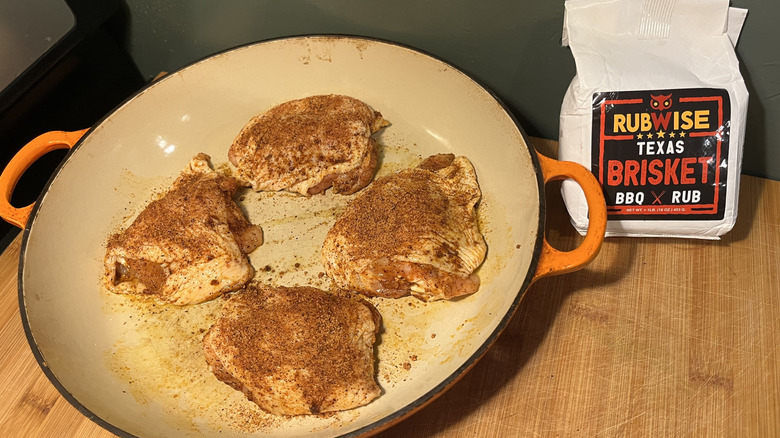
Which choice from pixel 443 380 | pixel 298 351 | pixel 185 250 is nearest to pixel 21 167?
pixel 185 250

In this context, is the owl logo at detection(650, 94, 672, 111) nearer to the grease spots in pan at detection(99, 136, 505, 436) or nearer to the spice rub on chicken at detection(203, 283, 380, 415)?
the grease spots in pan at detection(99, 136, 505, 436)

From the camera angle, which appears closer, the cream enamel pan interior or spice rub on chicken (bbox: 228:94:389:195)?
the cream enamel pan interior

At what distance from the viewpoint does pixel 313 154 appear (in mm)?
1597

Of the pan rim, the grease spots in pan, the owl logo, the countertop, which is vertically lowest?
the countertop

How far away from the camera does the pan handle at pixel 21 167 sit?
4.78 feet

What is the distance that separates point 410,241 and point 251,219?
502mm

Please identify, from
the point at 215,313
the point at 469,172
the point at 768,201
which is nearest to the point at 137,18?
the point at 215,313

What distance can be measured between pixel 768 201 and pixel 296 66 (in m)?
1.42

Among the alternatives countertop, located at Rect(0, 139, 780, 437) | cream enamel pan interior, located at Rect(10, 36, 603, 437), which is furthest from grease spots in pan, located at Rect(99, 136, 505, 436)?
countertop, located at Rect(0, 139, 780, 437)

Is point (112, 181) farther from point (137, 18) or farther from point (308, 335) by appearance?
point (308, 335)

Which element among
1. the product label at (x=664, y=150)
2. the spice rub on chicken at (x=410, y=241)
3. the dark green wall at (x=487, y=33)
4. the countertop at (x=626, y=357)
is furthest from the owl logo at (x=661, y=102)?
the spice rub on chicken at (x=410, y=241)

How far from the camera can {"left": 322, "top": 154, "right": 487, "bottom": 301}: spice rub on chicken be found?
136 cm

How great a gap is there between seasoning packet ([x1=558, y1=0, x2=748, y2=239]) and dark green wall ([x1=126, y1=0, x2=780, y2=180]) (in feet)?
0.34

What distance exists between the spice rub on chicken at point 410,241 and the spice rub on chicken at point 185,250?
25 cm
